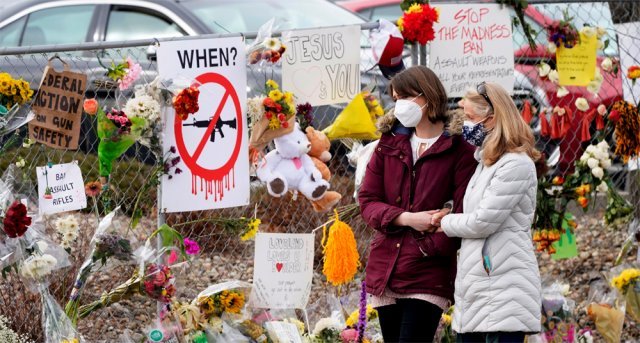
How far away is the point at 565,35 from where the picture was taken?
274 inches

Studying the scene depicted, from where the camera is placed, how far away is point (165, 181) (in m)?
5.84

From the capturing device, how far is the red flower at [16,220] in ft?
17.7

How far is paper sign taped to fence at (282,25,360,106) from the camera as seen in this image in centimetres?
614

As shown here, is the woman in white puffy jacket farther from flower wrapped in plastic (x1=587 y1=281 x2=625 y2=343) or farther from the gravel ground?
flower wrapped in plastic (x1=587 y1=281 x2=625 y2=343)

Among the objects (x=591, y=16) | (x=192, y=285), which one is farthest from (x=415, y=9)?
(x=591, y=16)

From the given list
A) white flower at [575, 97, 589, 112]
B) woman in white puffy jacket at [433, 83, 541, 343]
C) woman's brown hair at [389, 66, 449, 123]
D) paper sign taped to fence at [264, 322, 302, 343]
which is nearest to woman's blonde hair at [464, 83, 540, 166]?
woman in white puffy jacket at [433, 83, 541, 343]

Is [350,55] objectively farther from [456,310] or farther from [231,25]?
[231,25]

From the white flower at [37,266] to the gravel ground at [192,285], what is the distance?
0.32m

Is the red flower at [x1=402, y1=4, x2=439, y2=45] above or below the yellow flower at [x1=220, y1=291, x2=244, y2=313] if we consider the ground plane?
above

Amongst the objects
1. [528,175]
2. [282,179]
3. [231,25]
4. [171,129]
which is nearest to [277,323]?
[282,179]

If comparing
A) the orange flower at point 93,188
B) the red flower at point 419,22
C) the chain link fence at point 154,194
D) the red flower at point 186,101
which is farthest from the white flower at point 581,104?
the orange flower at point 93,188

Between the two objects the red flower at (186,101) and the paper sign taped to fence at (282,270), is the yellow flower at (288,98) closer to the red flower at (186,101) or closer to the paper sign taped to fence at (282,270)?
the red flower at (186,101)

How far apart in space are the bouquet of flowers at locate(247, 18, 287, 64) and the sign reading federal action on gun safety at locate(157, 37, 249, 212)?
0.05m

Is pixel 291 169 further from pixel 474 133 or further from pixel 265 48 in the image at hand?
pixel 474 133
